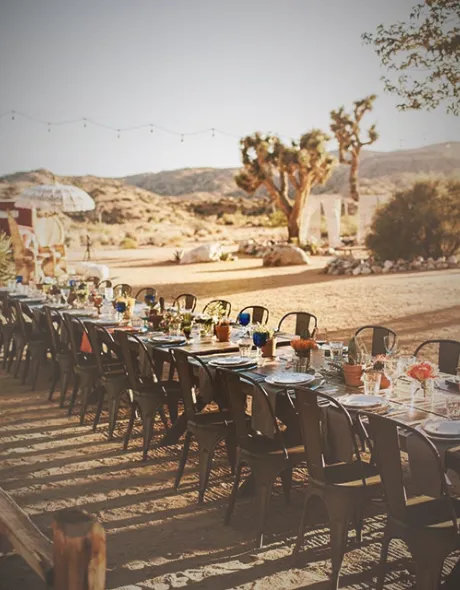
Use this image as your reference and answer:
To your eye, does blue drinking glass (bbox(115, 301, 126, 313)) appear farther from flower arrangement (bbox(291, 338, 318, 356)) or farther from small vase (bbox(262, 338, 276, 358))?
flower arrangement (bbox(291, 338, 318, 356))

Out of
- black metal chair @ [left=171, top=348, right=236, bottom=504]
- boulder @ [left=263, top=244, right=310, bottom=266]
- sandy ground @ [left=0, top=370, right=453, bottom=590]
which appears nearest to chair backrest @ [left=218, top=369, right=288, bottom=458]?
black metal chair @ [left=171, top=348, right=236, bottom=504]

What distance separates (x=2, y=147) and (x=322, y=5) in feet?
56.8

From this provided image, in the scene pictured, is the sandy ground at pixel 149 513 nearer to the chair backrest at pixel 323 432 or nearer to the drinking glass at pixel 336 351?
the chair backrest at pixel 323 432

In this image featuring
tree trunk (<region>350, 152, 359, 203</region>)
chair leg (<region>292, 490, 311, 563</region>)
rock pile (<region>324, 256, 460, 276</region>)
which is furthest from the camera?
tree trunk (<region>350, 152, 359, 203</region>)

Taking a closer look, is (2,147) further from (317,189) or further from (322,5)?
(317,189)

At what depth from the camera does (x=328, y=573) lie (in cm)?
342

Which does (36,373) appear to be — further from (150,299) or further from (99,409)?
(99,409)

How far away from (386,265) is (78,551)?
16.6 metres

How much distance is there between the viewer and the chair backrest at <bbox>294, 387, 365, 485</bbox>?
321 centimetres

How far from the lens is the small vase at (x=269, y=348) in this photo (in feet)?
15.7

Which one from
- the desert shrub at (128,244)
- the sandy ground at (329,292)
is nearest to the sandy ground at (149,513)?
the sandy ground at (329,292)

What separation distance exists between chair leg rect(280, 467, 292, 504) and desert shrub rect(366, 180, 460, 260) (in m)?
15.1

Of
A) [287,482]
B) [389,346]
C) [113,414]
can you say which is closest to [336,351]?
[389,346]

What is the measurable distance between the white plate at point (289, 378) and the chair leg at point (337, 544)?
920 mm
